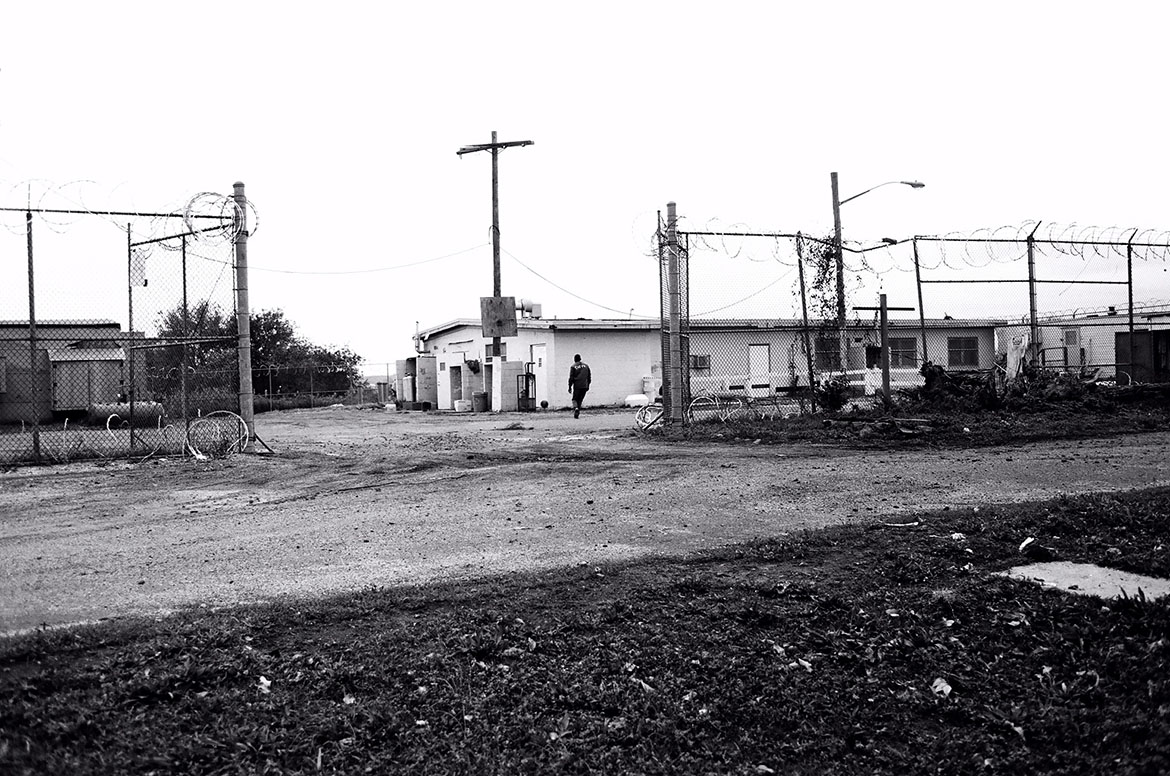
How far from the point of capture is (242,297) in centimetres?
1341

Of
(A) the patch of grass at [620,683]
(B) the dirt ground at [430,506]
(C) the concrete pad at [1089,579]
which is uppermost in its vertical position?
(B) the dirt ground at [430,506]

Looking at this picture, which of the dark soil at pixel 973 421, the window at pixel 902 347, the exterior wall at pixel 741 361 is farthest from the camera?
the window at pixel 902 347

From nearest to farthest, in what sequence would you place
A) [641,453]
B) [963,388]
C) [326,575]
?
[326,575], [641,453], [963,388]

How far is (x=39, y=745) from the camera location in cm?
297

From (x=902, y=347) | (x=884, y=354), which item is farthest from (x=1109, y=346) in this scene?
(x=884, y=354)

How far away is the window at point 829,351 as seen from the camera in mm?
16453

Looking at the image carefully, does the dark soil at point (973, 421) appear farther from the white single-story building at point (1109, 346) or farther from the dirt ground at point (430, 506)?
the white single-story building at point (1109, 346)

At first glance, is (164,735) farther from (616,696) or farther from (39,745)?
(616,696)

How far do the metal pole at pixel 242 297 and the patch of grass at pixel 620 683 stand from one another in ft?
31.7

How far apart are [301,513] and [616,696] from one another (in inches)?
200

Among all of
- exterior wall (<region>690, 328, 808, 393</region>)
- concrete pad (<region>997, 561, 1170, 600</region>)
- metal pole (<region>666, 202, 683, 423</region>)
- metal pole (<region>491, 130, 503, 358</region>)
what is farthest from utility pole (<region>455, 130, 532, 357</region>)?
concrete pad (<region>997, 561, 1170, 600</region>)

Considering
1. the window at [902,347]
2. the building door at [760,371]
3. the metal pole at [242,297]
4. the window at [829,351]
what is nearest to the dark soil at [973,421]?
the window at [829,351]

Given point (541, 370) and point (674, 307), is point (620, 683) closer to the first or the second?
point (674, 307)

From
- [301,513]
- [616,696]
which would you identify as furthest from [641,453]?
[616,696]
